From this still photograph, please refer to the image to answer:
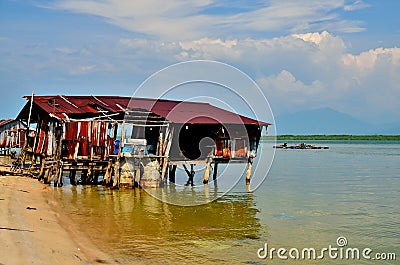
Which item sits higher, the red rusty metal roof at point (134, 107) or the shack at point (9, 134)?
the red rusty metal roof at point (134, 107)

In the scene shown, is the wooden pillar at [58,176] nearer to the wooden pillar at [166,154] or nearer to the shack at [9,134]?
the wooden pillar at [166,154]

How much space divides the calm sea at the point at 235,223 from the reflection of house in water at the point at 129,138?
111cm

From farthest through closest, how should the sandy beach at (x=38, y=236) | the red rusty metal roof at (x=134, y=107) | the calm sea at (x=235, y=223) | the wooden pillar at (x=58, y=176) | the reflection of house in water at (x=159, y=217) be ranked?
the red rusty metal roof at (x=134, y=107)
the wooden pillar at (x=58, y=176)
the reflection of house in water at (x=159, y=217)
the calm sea at (x=235, y=223)
the sandy beach at (x=38, y=236)

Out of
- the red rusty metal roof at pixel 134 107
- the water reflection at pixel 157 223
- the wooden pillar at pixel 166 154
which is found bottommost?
the water reflection at pixel 157 223

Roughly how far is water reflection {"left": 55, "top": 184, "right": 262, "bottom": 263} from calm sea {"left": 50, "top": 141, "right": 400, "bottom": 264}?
2 centimetres

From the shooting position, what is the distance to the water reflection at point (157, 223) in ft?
38.5

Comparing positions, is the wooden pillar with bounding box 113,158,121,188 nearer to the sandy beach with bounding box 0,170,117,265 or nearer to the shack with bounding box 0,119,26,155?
the sandy beach with bounding box 0,170,117,265

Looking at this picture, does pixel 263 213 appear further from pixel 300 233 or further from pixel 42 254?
pixel 42 254

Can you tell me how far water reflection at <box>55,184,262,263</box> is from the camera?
11.8 m

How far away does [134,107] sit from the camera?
2322cm

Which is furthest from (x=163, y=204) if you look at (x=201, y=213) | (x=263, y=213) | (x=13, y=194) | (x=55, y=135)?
(x=55, y=135)

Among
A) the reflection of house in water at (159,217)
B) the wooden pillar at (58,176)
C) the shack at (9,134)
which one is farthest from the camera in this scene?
the shack at (9,134)

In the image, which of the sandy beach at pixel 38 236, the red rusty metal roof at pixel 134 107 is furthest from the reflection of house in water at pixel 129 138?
the sandy beach at pixel 38 236

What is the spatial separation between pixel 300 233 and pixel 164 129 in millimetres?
10477
